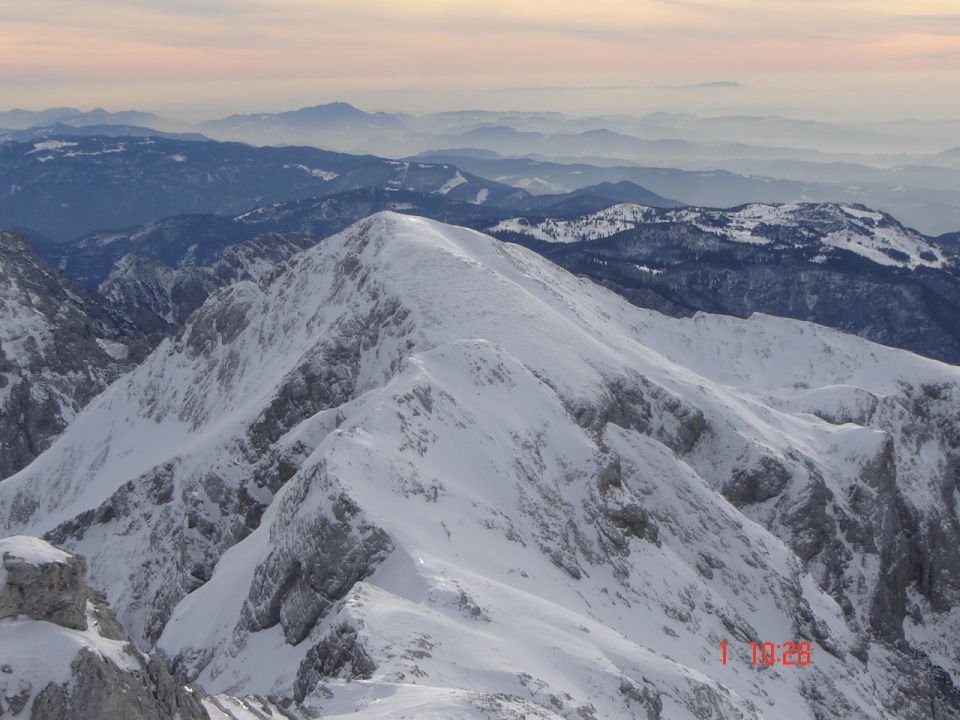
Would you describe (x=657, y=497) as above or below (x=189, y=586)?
above

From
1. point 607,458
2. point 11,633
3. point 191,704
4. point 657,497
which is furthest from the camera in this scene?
point 657,497

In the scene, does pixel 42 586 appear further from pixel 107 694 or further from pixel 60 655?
pixel 107 694

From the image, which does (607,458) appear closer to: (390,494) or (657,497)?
(657,497)

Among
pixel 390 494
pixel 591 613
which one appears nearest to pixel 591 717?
pixel 591 613
